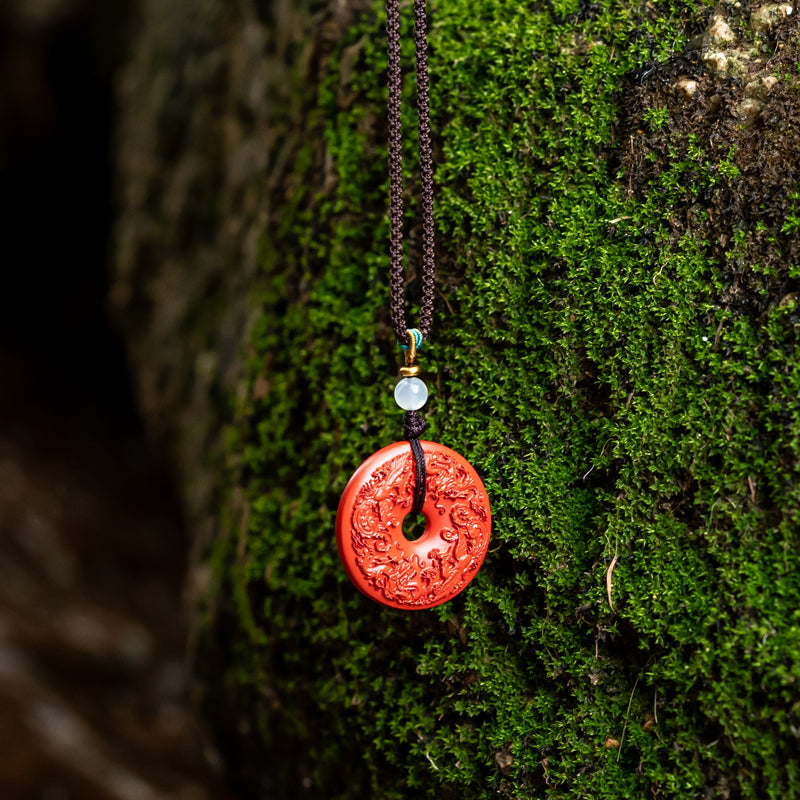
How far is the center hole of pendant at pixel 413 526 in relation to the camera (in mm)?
1995

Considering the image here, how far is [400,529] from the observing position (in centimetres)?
182

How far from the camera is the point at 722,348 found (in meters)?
1.72

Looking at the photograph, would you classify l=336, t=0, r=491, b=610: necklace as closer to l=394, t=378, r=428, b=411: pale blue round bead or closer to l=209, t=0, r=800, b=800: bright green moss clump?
l=394, t=378, r=428, b=411: pale blue round bead

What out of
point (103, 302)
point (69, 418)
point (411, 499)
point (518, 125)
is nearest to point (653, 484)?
point (411, 499)

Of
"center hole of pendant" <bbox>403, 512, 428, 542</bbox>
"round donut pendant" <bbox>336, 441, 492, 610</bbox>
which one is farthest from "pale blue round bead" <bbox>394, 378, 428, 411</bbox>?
"center hole of pendant" <bbox>403, 512, 428, 542</bbox>

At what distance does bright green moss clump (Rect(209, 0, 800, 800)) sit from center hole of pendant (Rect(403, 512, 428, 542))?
0.22 metres

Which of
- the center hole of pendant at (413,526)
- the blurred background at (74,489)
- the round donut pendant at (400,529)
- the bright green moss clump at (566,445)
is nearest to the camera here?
the bright green moss clump at (566,445)

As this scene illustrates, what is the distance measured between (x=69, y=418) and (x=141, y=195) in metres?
2.09

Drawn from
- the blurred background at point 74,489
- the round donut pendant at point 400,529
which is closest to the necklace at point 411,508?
the round donut pendant at point 400,529

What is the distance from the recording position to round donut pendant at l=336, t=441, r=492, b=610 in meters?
1.78

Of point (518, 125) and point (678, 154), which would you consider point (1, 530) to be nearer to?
point (518, 125)

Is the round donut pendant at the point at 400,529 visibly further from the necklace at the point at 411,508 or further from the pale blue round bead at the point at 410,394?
the pale blue round bead at the point at 410,394

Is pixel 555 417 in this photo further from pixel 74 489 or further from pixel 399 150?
pixel 74 489

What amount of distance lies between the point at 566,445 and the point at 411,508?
1.47 feet
